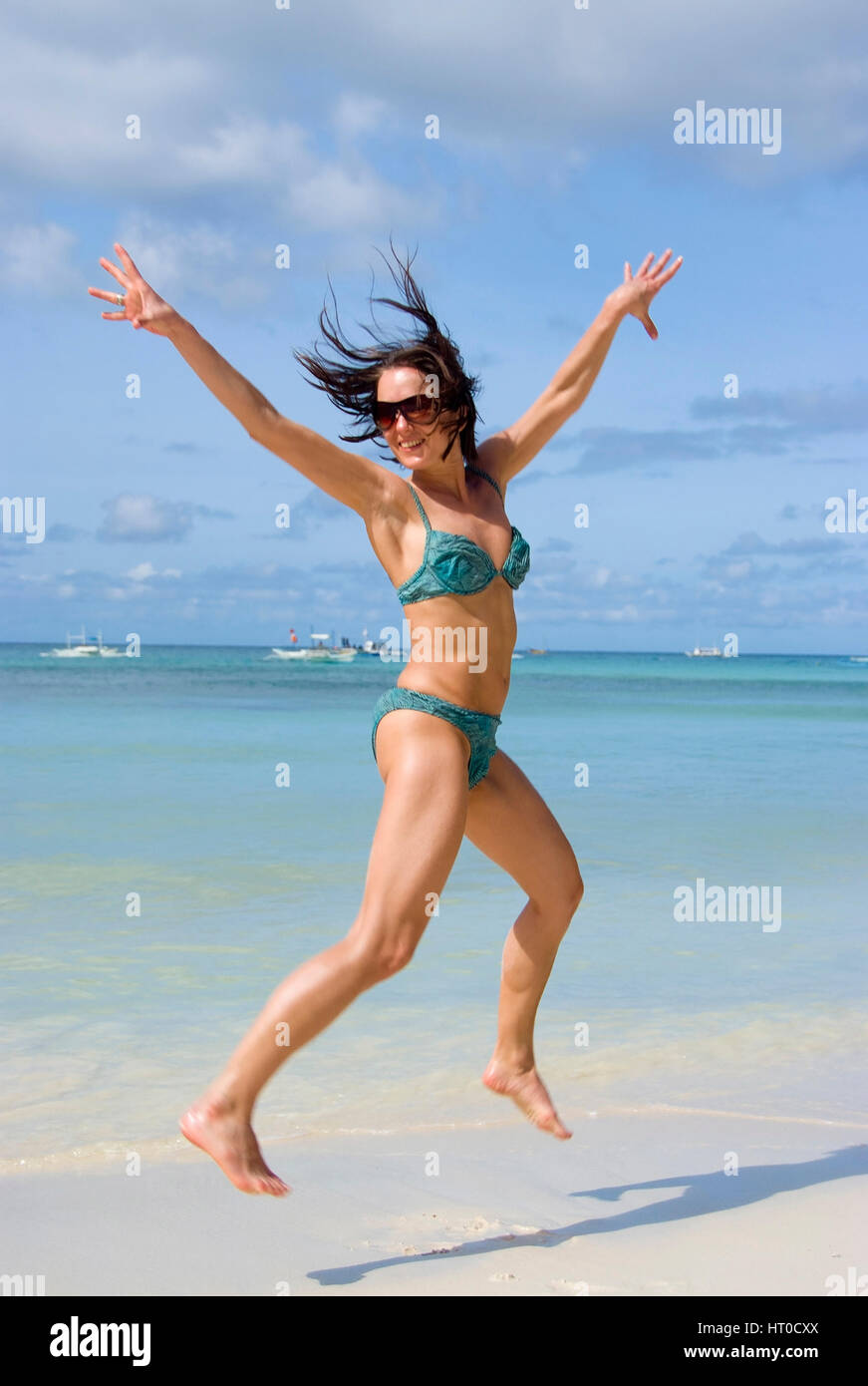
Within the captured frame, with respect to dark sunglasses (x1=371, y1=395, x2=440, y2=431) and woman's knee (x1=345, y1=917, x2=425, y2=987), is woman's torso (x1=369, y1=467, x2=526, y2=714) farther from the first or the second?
woman's knee (x1=345, y1=917, x2=425, y2=987)

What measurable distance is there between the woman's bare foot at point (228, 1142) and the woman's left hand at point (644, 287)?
2.61 metres

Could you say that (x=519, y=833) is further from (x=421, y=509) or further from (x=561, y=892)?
(x=421, y=509)

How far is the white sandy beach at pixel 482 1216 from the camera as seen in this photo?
9.91 ft

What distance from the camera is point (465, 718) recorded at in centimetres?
339

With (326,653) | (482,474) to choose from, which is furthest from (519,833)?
(326,653)

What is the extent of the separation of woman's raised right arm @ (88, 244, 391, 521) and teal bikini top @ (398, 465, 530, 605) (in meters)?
0.26

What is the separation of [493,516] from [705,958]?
345 cm

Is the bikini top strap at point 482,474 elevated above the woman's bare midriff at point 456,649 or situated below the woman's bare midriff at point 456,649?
above

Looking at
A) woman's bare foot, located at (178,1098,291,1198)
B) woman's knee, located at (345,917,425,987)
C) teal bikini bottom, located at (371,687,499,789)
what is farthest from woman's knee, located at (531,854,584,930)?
woman's bare foot, located at (178,1098,291,1198)

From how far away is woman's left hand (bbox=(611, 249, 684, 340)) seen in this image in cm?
400

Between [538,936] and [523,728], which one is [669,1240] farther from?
[523,728]

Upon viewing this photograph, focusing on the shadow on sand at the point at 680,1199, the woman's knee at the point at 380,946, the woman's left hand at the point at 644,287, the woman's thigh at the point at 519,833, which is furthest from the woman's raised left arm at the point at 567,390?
the shadow on sand at the point at 680,1199

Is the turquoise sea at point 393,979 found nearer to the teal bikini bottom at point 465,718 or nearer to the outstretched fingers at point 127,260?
the teal bikini bottom at point 465,718

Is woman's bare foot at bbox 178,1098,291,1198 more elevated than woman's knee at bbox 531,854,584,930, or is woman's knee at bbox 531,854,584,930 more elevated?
woman's knee at bbox 531,854,584,930
